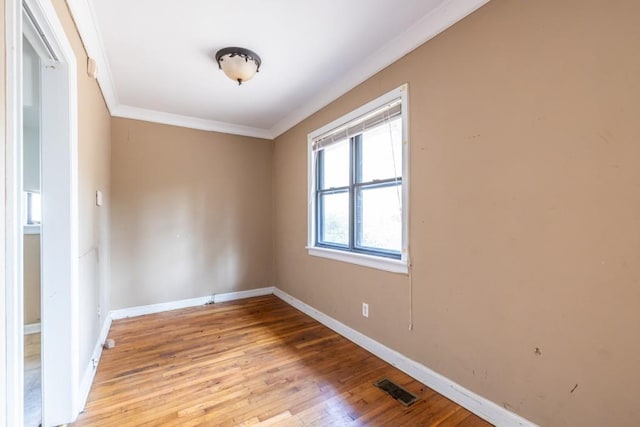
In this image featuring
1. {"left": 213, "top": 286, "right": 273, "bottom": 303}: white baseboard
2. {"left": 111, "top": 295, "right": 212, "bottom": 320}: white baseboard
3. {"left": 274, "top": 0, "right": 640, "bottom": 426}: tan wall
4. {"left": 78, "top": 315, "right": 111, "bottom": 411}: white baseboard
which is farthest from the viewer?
{"left": 213, "top": 286, "right": 273, "bottom": 303}: white baseboard

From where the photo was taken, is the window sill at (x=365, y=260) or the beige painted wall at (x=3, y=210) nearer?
the beige painted wall at (x=3, y=210)

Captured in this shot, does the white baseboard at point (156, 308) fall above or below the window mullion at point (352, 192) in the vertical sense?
below

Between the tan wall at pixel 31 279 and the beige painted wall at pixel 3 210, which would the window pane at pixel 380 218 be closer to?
the beige painted wall at pixel 3 210

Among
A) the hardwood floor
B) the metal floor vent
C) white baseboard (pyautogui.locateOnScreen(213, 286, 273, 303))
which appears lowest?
the hardwood floor

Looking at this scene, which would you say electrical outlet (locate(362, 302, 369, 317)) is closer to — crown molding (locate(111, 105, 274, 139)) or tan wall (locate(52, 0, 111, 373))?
tan wall (locate(52, 0, 111, 373))

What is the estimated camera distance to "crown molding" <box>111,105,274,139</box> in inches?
129

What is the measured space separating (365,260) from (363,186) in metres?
0.69

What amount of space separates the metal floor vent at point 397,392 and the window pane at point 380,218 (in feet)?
3.14

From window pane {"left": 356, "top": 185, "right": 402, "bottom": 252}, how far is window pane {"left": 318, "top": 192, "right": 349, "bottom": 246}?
22cm

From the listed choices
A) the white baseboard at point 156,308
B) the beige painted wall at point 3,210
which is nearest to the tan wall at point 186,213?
the white baseboard at point 156,308

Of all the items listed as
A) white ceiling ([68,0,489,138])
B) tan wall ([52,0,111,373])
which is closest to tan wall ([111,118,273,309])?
tan wall ([52,0,111,373])

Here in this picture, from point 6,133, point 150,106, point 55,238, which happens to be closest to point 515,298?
point 6,133

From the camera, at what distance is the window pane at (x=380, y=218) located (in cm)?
226

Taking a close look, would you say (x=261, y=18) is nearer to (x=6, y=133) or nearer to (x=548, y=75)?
(x=6, y=133)
